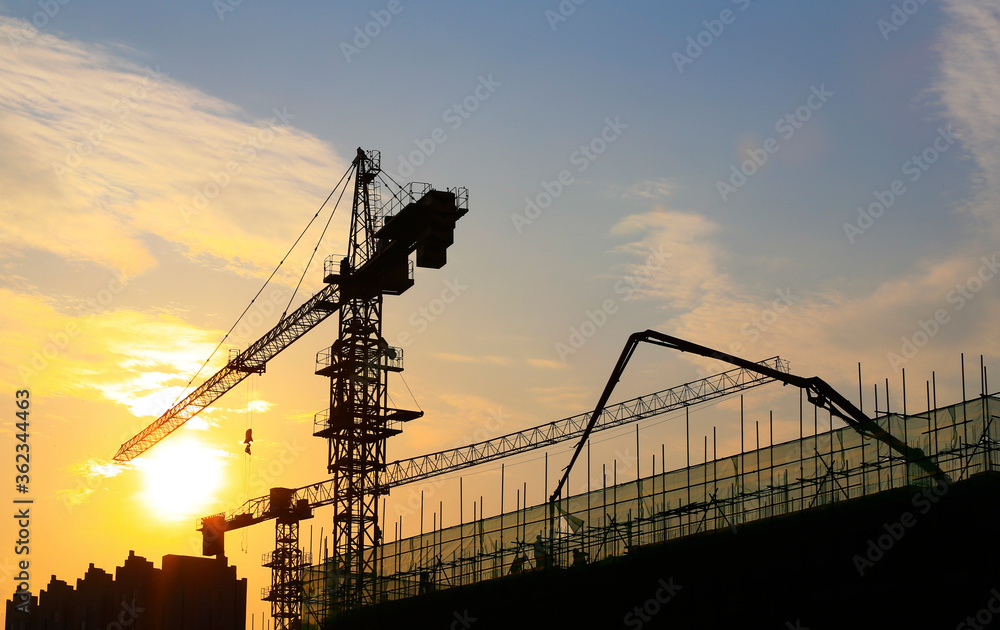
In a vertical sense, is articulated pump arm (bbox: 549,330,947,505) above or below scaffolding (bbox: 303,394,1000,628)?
above

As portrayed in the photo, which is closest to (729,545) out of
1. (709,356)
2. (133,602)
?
(709,356)

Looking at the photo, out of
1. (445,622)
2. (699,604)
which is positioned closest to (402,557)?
(445,622)

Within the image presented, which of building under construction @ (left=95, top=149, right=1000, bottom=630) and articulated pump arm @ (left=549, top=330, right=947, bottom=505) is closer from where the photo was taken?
building under construction @ (left=95, top=149, right=1000, bottom=630)
